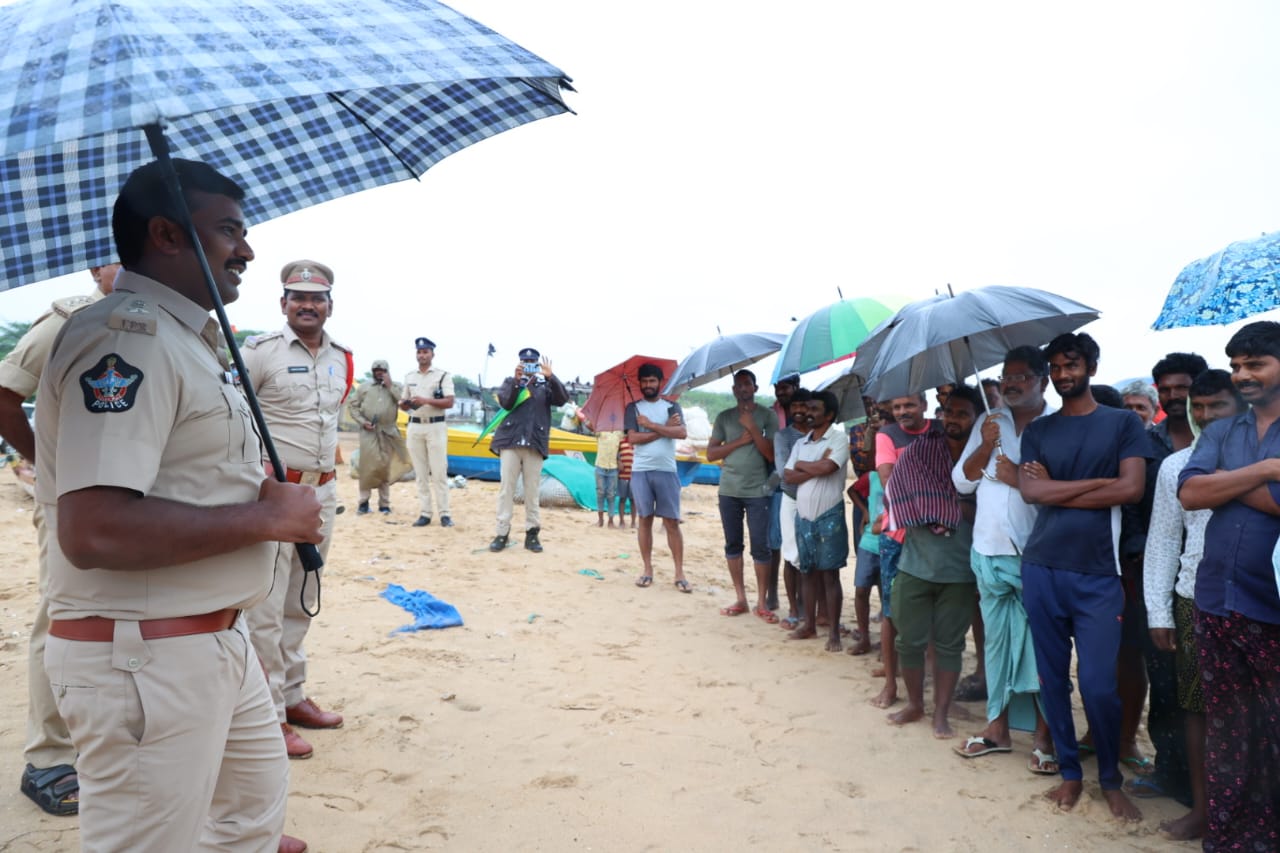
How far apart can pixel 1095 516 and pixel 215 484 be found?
10.3 feet

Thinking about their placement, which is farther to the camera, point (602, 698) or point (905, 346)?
point (602, 698)

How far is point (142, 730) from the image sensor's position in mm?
1583

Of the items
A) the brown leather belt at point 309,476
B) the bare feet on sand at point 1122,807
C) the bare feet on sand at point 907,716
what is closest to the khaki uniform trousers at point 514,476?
the brown leather belt at point 309,476

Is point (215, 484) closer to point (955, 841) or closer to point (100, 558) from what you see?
point (100, 558)

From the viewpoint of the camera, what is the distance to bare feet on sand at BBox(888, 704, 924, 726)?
402 cm

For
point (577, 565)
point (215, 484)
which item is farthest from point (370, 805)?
point (577, 565)

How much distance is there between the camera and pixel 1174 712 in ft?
10.6

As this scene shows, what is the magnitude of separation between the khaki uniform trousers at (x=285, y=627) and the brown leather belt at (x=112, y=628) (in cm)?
161

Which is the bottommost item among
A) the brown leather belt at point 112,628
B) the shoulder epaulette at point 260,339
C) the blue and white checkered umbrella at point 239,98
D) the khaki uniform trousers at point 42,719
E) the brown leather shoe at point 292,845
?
the brown leather shoe at point 292,845

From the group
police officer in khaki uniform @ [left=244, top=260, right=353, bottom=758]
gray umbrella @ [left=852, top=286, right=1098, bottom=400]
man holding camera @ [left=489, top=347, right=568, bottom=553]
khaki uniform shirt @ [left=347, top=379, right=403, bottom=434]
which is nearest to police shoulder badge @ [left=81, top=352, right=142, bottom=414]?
police officer in khaki uniform @ [left=244, top=260, right=353, bottom=758]

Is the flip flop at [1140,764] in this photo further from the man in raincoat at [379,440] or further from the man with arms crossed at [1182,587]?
the man in raincoat at [379,440]

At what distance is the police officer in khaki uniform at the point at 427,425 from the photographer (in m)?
9.32

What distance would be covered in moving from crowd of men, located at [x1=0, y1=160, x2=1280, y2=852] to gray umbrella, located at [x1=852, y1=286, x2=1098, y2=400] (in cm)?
19

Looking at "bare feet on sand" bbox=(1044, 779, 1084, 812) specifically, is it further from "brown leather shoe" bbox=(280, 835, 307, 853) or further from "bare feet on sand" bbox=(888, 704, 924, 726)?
"brown leather shoe" bbox=(280, 835, 307, 853)
